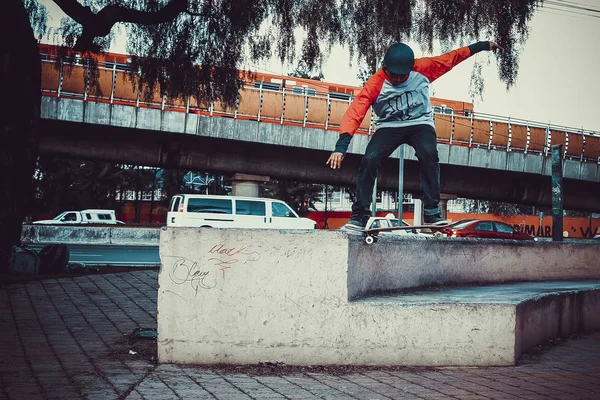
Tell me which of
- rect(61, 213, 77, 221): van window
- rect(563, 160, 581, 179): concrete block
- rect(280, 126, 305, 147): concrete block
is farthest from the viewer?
rect(61, 213, 77, 221): van window

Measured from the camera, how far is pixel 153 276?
13109mm

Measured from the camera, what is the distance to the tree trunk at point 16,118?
1262cm

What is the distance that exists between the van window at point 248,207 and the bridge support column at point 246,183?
4.12 m

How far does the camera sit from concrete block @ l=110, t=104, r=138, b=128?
25188 mm

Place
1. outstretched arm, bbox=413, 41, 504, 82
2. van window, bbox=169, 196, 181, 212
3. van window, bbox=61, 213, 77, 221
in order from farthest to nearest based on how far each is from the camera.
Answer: van window, bbox=61, 213, 77, 221, van window, bbox=169, 196, 181, 212, outstretched arm, bbox=413, 41, 504, 82

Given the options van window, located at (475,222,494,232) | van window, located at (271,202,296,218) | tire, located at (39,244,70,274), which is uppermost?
van window, located at (271,202,296,218)

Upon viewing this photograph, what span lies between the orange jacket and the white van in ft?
63.0

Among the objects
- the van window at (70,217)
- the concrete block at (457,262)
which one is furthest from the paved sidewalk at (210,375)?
the van window at (70,217)

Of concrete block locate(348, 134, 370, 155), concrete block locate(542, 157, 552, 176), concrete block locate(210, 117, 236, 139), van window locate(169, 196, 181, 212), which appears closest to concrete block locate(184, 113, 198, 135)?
concrete block locate(210, 117, 236, 139)

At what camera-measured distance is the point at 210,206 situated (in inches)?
1038

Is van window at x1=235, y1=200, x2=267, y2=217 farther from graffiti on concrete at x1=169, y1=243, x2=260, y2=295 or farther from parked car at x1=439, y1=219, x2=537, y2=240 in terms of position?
graffiti on concrete at x1=169, y1=243, x2=260, y2=295

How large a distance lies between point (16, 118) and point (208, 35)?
4066 millimetres

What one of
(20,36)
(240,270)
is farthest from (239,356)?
(20,36)

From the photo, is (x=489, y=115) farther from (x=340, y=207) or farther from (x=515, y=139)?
(x=340, y=207)
